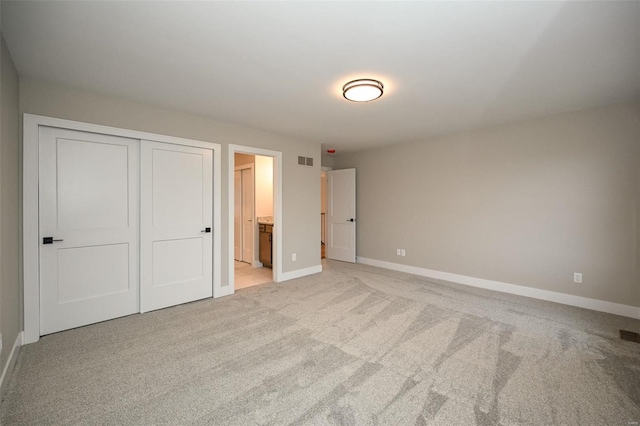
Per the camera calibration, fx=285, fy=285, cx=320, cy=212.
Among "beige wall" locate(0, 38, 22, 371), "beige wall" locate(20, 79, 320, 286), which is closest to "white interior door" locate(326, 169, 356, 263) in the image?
"beige wall" locate(20, 79, 320, 286)

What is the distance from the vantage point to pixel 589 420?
166 centimetres

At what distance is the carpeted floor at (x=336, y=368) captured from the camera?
5.66 ft

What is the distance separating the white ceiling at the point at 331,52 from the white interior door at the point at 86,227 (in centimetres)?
64

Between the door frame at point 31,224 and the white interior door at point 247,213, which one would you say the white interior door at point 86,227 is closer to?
the door frame at point 31,224

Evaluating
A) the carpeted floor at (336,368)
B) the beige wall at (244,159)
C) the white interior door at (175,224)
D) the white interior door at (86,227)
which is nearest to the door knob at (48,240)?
the white interior door at (86,227)

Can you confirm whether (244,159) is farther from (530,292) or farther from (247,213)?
(530,292)

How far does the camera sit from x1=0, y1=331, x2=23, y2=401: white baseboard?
188cm

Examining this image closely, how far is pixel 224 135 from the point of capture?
3965 millimetres

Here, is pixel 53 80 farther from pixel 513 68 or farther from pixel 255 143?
pixel 513 68

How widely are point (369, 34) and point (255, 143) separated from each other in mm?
2683

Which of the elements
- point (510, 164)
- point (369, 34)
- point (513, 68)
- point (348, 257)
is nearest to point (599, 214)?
point (510, 164)

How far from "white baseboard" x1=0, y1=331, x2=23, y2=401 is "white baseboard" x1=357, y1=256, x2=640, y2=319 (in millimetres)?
5057

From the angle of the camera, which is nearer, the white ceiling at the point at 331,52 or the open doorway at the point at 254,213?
the white ceiling at the point at 331,52

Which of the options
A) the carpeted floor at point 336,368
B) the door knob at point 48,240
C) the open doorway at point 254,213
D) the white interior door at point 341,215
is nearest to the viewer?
the carpeted floor at point 336,368
